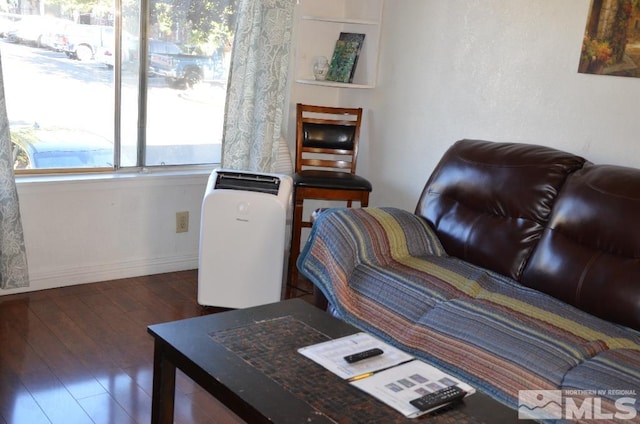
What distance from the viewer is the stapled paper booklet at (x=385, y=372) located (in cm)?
162

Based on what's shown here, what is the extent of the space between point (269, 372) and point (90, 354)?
1.25 m

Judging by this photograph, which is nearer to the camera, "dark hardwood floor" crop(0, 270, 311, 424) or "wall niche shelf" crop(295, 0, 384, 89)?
"dark hardwood floor" crop(0, 270, 311, 424)

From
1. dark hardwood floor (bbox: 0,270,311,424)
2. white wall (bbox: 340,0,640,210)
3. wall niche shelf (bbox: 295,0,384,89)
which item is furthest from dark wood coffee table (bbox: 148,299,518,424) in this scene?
wall niche shelf (bbox: 295,0,384,89)

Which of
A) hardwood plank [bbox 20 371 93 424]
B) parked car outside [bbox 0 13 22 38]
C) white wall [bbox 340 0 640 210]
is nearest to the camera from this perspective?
hardwood plank [bbox 20 371 93 424]

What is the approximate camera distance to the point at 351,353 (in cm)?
183

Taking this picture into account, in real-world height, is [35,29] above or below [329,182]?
above

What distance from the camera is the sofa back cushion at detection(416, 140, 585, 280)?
267cm

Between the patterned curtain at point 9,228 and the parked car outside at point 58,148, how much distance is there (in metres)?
0.26

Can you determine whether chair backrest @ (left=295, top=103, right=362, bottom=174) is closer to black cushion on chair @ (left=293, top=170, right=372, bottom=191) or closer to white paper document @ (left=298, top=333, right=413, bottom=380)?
black cushion on chair @ (left=293, top=170, right=372, bottom=191)

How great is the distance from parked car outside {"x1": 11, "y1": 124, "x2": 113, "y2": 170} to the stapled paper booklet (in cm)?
199

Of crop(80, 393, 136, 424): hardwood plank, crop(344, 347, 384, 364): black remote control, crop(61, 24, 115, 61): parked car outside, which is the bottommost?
crop(80, 393, 136, 424): hardwood plank

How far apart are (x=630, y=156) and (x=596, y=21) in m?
0.58

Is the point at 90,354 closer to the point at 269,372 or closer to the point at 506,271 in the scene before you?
the point at 269,372

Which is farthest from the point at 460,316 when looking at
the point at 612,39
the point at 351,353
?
the point at 612,39
